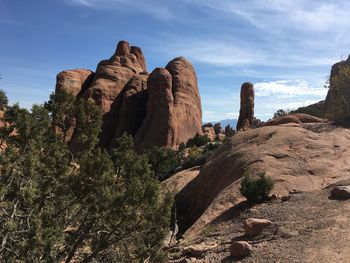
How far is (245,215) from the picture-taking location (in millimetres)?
18625

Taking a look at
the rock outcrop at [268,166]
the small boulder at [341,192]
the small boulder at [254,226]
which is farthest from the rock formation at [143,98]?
the small boulder at [254,226]

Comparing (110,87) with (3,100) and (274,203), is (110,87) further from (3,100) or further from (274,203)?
(3,100)

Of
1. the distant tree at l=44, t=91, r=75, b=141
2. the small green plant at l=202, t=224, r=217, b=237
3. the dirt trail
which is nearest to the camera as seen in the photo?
the distant tree at l=44, t=91, r=75, b=141

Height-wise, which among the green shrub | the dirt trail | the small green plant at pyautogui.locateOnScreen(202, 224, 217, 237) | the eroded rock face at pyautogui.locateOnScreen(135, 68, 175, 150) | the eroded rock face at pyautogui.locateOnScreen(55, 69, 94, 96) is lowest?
Result: the small green plant at pyautogui.locateOnScreen(202, 224, 217, 237)

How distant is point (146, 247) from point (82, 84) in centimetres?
4949

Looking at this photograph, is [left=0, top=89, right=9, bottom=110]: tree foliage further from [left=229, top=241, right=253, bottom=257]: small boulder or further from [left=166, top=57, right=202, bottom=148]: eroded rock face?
[left=166, top=57, right=202, bottom=148]: eroded rock face

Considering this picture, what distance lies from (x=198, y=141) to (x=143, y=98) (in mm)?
9712

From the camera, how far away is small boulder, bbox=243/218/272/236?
16156mm

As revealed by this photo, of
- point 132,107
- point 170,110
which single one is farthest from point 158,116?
point 132,107

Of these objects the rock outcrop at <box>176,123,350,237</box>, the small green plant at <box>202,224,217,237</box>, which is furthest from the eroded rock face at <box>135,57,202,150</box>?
the small green plant at <box>202,224,217,237</box>

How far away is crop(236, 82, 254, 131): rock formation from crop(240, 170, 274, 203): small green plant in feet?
109

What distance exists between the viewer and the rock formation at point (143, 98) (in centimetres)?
5262

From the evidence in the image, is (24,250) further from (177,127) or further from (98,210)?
(177,127)

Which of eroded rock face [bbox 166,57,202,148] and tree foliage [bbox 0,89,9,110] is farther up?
eroded rock face [bbox 166,57,202,148]
